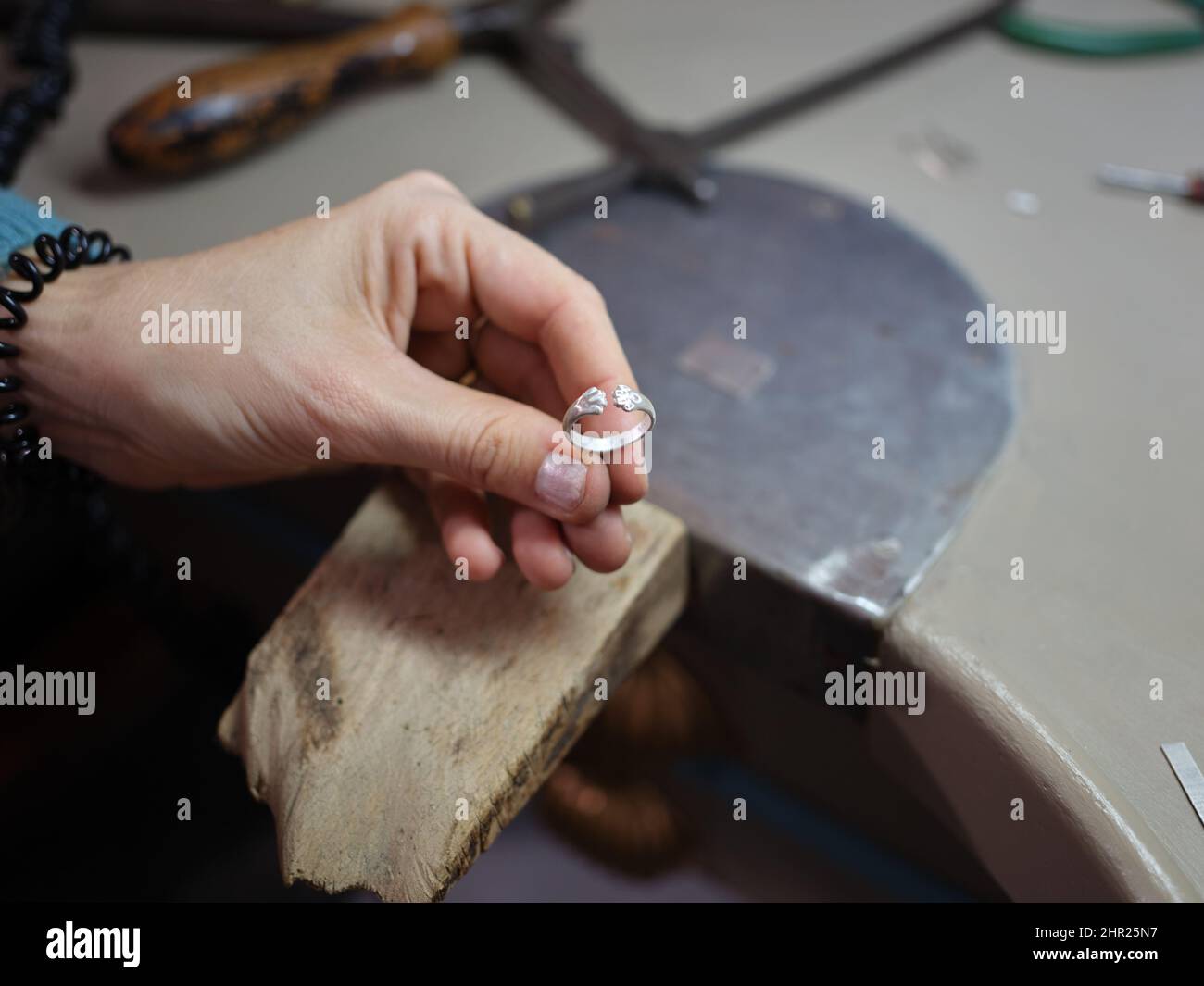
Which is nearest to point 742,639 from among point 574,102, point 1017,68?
point 574,102

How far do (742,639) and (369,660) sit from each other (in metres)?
0.29

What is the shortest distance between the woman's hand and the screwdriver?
742 millimetres

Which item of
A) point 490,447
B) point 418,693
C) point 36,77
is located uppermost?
point 36,77

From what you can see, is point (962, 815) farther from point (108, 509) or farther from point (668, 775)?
point (108, 509)

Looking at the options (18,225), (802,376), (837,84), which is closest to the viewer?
(18,225)

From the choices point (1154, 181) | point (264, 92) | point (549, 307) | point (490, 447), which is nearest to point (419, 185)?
point (549, 307)

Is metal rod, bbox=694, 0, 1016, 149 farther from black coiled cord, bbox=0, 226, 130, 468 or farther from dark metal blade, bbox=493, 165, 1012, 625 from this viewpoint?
black coiled cord, bbox=0, 226, 130, 468

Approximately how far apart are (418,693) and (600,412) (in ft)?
0.73

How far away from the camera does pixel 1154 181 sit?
1014 mm

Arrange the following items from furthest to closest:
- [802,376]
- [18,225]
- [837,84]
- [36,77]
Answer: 1. [837,84]
2. [36,77]
3. [802,376]
4. [18,225]

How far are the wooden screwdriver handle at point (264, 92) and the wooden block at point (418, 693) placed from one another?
54 cm

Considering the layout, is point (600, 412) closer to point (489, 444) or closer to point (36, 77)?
point (489, 444)

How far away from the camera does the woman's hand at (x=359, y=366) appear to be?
565 mm

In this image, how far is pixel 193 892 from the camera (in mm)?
981
